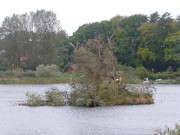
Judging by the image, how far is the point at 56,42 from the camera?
77312mm

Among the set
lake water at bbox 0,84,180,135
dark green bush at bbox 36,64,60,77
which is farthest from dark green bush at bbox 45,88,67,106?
dark green bush at bbox 36,64,60,77

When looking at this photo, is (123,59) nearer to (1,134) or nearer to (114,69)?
(114,69)

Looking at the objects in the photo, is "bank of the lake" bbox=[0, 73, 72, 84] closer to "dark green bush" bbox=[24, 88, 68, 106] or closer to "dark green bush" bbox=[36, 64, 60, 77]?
"dark green bush" bbox=[36, 64, 60, 77]

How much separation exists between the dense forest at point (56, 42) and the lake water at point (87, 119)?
42.3 metres

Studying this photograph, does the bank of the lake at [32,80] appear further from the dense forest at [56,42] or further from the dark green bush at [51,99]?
the dark green bush at [51,99]

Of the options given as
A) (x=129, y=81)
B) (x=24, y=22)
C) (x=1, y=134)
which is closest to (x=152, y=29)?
(x=24, y=22)

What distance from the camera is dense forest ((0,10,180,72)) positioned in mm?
75188

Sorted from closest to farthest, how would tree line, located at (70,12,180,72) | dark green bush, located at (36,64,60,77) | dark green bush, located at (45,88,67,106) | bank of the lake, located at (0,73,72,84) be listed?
dark green bush, located at (45,88,67,106) → bank of the lake, located at (0,73,72,84) → dark green bush, located at (36,64,60,77) → tree line, located at (70,12,180,72)

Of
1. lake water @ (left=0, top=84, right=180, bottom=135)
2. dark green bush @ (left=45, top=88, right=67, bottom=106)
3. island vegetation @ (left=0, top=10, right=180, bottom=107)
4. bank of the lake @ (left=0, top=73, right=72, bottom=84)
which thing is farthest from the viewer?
island vegetation @ (left=0, top=10, right=180, bottom=107)

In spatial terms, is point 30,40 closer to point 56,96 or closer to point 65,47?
point 65,47

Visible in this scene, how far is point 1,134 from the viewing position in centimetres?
2141

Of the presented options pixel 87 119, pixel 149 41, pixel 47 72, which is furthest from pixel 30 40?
pixel 87 119

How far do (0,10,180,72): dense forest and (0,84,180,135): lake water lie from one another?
42.3 metres

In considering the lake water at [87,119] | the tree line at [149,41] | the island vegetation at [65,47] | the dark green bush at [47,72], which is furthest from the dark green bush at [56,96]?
the tree line at [149,41]
